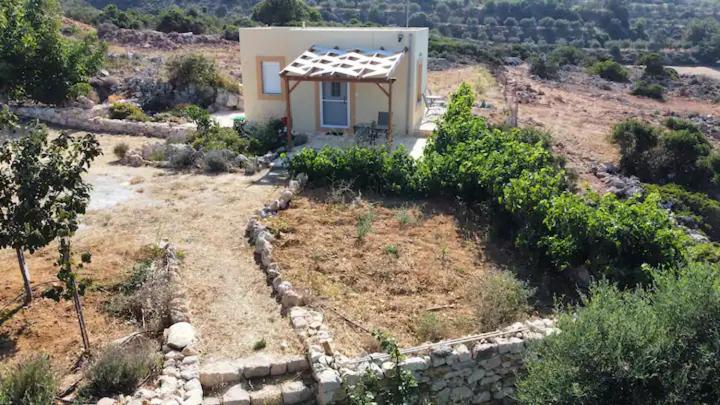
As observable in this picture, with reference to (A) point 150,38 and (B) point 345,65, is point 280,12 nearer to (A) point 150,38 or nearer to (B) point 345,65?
(A) point 150,38

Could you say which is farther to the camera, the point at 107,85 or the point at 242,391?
the point at 107,85

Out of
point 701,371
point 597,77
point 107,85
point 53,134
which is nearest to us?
point 701,371

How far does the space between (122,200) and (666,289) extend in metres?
10.3

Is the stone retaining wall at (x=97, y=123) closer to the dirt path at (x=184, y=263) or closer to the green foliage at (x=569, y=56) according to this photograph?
the dirt path at (x=184, y=263)

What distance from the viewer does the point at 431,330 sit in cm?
754

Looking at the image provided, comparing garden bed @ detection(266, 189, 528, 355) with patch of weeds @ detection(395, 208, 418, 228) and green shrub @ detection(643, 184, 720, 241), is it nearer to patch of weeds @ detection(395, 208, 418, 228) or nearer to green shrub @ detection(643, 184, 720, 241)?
patch of weeds @ detection(395, 208, 418, 228)

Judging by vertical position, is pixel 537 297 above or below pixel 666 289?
below

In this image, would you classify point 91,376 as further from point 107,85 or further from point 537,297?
point 107,85

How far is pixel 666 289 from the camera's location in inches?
243

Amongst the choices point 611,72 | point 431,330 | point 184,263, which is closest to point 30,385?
point 184,263

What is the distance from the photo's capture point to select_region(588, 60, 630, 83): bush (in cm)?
Result: 4194

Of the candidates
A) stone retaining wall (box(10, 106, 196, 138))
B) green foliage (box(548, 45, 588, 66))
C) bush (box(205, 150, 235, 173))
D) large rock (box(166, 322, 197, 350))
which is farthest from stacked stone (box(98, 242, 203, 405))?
green foliage (box(548, 45, 588, 66))

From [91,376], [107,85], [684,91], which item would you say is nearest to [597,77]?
[684,91]

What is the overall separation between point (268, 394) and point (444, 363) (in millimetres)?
2109
